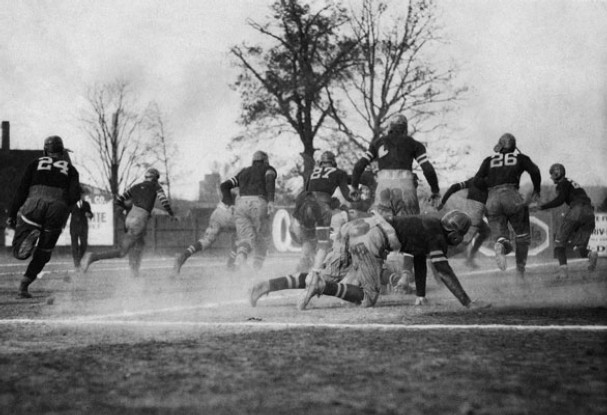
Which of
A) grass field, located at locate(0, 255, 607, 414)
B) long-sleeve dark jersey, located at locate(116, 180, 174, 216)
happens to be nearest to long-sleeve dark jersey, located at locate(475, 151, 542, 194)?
grass field, located at locate(0, 255, 607, 414)

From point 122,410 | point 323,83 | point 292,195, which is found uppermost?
point 323,83

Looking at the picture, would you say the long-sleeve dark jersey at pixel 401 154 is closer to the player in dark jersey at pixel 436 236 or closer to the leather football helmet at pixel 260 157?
the player in dark jersey at pixel 436 236

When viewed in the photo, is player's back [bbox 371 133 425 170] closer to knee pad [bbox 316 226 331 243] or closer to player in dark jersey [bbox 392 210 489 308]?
player in dark jersey [bbox 392 210 489 308]

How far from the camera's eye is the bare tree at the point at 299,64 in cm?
3397

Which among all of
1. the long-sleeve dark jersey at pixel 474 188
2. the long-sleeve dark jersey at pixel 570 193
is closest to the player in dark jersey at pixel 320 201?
the long-sleeve dark jersey at pixel 474 188

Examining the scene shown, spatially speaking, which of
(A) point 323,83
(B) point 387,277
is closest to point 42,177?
(B) point 387,277

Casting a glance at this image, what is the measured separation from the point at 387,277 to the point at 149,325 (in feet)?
14.7

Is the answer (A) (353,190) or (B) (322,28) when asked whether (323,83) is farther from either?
(A) (353,190)

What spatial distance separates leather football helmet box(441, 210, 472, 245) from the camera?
8.24 meters

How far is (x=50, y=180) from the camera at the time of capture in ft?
33.0

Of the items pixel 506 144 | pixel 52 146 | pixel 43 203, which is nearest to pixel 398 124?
pixel 506 144

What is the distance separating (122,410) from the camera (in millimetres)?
3652

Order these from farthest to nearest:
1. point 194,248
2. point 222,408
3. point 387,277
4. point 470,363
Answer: point 194,248 < point 387,277 < point 470,363 < point 222,408

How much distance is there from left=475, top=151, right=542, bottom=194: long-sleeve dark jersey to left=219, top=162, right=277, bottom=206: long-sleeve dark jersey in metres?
3.44
